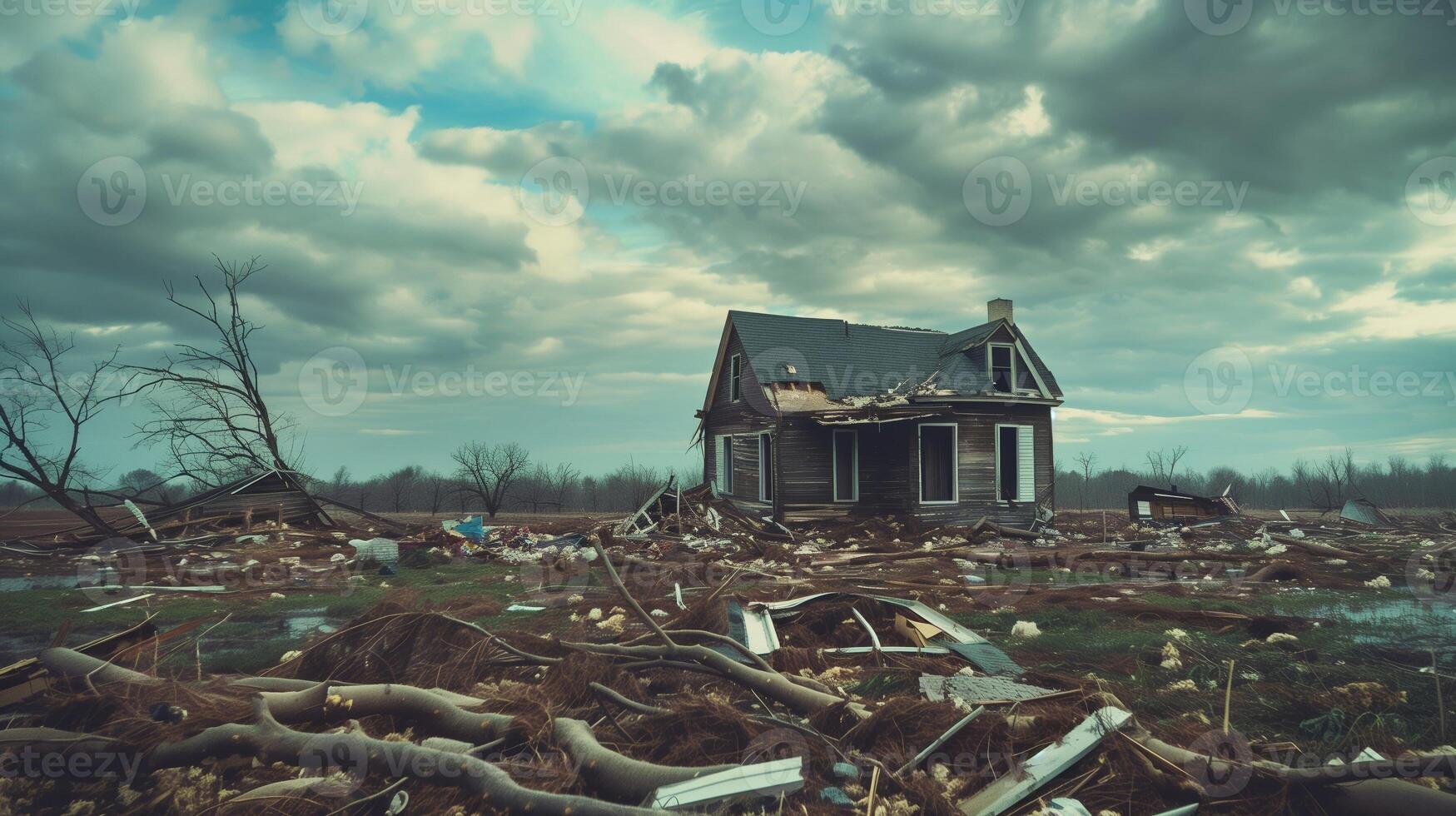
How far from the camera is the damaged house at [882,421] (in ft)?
58.1

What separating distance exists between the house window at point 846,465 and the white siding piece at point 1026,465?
191 inches

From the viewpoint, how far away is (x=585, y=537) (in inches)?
611

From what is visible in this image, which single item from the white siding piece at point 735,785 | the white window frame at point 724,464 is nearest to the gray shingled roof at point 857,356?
the white window frame at point 724,464

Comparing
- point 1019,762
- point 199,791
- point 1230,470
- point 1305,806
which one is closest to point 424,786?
point 199,791

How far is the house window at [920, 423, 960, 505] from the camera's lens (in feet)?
60.1

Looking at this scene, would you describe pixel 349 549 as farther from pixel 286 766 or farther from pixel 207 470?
pixel 286 766

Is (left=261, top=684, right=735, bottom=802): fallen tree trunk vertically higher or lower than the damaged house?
lower

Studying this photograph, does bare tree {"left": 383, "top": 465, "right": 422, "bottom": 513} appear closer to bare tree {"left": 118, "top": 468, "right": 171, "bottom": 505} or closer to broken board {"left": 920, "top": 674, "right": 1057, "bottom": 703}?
bare tree {"left": 118, "top": 468, "right": 171, "bottom": 505}

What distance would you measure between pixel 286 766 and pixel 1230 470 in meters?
63.8

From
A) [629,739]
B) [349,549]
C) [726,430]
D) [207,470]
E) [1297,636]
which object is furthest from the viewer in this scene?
[726,430]

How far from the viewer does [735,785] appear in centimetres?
308
